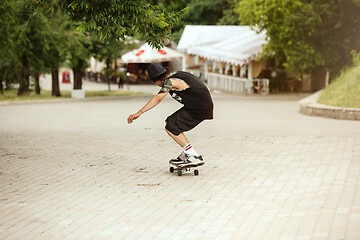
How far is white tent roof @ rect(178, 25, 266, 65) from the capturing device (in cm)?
3419

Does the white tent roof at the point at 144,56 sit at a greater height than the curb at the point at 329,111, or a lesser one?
greater

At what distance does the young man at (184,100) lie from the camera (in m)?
8.41

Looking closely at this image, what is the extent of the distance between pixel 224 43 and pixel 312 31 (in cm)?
1110

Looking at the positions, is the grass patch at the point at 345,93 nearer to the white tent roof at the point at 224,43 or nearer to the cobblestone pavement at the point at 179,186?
the cobblestone pavement at the point at 179,186

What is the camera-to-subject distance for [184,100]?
8562mm

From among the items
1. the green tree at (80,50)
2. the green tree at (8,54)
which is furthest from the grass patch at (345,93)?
the green tree at (80,50)

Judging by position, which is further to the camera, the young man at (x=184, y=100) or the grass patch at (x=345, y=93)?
the grass patch at (x=345, y=93)

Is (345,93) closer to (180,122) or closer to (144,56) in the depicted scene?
(180,122)

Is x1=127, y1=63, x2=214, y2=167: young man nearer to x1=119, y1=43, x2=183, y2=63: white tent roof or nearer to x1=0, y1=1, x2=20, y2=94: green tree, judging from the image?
x1=0, y1=1, x2=20, y2=94: green tree

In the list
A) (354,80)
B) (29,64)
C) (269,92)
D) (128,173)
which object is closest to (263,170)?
(128,173)

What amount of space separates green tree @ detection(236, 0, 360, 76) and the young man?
1785 cm

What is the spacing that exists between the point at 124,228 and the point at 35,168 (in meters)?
3.80

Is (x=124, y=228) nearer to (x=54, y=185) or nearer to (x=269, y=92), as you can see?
(x=54, y=185)

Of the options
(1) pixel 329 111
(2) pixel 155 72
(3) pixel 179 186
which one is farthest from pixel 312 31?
(3) pixel 179 186
